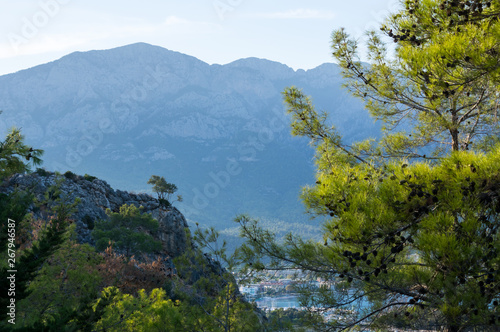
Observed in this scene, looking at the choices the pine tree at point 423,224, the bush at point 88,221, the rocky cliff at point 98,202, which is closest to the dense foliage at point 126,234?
the rocky cliff at point 98,202

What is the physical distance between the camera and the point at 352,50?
7.38m

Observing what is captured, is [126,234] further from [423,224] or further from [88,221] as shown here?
[423,224]

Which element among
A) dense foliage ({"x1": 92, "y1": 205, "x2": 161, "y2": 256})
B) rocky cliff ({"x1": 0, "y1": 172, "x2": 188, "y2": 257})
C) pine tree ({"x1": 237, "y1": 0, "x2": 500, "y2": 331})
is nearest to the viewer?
pine tree ({"x1": 237, "y1": 0, "x2": 500, "y2": 331})

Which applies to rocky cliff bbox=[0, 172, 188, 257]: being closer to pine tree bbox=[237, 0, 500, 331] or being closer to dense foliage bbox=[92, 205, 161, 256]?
dense foliage bbox=[92, 205, 161, 256]

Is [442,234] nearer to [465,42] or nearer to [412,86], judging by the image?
[465,42]

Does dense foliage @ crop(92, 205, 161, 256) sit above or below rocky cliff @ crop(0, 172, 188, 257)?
below

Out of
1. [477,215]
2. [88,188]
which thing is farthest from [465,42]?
[88,188]

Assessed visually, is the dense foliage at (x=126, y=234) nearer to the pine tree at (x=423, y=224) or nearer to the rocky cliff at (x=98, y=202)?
the rocky cliff at (x=98, y=202)

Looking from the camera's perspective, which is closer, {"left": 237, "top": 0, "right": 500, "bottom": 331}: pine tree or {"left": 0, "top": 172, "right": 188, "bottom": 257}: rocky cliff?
{"left": 237, "top": 0, "right": 500, "bottom": 331}: pine tree

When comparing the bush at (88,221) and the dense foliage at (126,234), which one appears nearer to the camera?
the dense foliage at (126,234)

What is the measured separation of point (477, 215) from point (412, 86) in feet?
9.28

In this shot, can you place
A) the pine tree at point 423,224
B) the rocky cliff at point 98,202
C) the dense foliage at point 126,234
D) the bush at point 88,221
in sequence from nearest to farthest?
the pine tree at point 423,224
the dense foliage at point 126,234
the bush at point 88,221
the rocky cliff at point 98,202

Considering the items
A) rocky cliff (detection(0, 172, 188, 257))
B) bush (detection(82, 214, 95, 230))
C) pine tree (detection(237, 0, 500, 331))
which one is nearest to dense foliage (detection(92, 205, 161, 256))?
rocky cliff (detection(0, 172, 188, 257))

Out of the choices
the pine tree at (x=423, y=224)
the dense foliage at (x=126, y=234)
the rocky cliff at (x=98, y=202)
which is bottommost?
the pine tree at (x=423, y=224)
